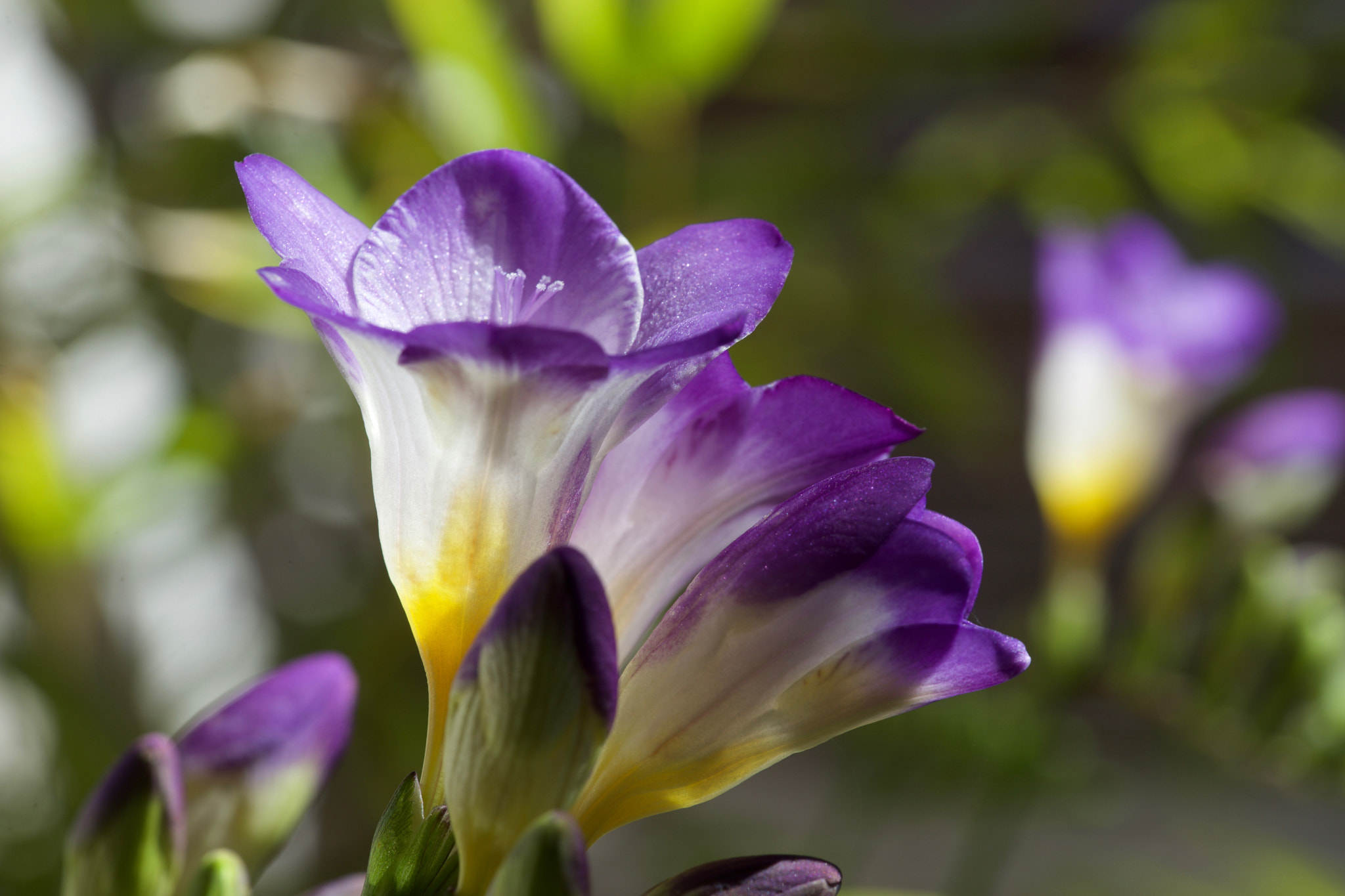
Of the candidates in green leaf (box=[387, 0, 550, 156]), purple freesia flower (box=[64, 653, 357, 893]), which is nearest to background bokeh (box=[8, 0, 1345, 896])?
green leaf (box=[387, 0, 550, 156])

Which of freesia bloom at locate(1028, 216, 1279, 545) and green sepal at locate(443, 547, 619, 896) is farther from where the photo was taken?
freesia bloom at locate(1028, 216, 1279, 545)

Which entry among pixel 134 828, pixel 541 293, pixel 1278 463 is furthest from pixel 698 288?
pixel 1278 463

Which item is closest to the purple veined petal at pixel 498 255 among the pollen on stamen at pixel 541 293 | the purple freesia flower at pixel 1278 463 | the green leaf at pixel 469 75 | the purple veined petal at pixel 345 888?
the pollen on stamen at pixel 541 293

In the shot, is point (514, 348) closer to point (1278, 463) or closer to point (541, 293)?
point (541, 293)

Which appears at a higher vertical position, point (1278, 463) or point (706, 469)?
point (706, 469)

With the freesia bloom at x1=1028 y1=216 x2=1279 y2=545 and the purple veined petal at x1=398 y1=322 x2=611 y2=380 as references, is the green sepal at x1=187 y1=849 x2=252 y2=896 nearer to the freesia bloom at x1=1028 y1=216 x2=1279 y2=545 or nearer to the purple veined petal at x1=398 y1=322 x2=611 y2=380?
the purple veined petal at x1=398 y1=322 x2=611 y2=380

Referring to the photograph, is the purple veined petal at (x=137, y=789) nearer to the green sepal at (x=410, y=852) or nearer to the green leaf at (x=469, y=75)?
the green sepal at (x=410, y=852)
